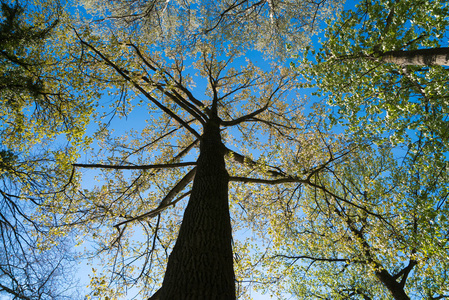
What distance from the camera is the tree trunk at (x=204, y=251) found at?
2.39 m

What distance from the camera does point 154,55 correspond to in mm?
9484

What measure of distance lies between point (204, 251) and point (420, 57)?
4.62 metres

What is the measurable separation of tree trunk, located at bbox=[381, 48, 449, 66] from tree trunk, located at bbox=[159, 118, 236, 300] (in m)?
3.90

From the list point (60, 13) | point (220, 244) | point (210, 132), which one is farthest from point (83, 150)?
point (220, 244)

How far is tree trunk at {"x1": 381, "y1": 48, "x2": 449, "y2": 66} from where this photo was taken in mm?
3387

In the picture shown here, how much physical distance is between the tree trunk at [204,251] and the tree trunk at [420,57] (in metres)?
3.90

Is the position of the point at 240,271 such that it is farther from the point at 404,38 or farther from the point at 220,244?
the point at 404,38

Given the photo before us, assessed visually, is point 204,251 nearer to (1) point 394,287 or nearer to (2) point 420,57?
(2) point 420,57

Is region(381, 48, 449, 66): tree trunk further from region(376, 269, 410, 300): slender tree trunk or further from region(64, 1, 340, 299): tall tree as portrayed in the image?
region(376, 269, 410, 300): slender tree trunk

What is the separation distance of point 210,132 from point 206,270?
4482 millimetres

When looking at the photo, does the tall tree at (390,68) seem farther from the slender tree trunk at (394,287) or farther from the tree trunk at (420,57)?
the slender tree trunk at (394,287)

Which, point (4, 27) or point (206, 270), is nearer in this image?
point (206, 270)

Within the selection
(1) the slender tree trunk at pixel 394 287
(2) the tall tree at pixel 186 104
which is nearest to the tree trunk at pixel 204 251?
(2) the tall tree at pixel 186 104

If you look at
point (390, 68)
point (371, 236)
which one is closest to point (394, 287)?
point (371, 236)
